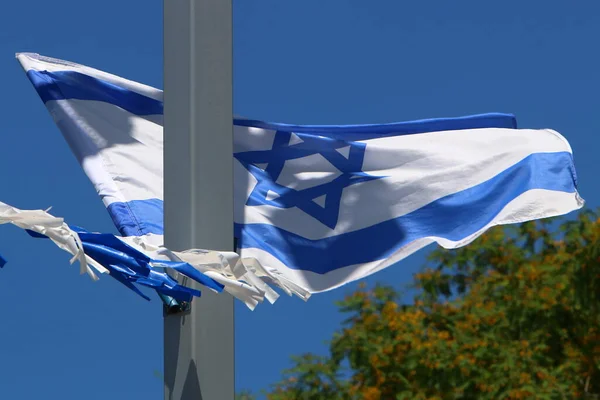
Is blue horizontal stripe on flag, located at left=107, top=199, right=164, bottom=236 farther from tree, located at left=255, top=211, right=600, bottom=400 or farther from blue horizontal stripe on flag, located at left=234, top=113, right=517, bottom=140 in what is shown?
tree, located at left=255, top=211, right=600, bottom=400

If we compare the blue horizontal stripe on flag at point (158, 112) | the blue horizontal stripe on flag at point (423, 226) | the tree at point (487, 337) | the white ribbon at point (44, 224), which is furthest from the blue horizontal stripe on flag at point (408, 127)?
the tree at point (487, 337)

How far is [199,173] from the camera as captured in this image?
4754mm

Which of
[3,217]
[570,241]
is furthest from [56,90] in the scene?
[570,241]

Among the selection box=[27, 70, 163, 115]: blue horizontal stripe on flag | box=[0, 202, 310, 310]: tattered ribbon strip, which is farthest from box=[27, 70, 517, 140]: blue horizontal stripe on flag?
box=[0, 202, 310, 310]: tattered ribbon strip

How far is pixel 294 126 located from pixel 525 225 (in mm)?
6868

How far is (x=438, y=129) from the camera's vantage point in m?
6.87

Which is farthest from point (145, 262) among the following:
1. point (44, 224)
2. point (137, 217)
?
point (137, 217)

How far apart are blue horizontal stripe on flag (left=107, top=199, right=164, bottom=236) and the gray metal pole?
75 cm

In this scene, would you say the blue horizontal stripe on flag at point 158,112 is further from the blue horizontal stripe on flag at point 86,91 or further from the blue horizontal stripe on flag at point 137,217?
the blue horizontal stripe on flag at point 137,217

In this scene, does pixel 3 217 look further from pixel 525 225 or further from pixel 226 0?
pixel 525 225

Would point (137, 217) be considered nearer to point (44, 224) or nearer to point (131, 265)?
point (131, 265)

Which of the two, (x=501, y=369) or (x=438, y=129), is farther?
(x=501, y=369)

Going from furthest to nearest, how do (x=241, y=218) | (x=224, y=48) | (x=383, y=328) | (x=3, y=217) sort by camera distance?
(x=383, y=328) → (x=241, y=218) → (x=224, y=48) → (x=3, y=217)

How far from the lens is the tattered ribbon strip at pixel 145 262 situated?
4.46m
